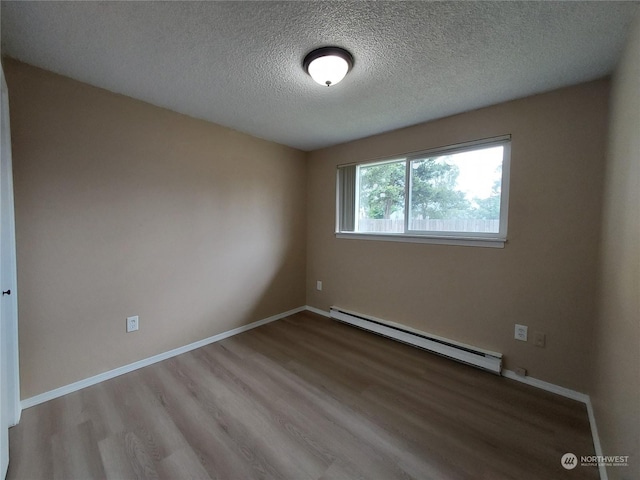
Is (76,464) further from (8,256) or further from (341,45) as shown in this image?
(341,45)

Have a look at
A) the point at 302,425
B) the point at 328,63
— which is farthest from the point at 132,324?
the point at 328,63

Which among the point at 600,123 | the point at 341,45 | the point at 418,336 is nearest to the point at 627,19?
the point at 600,123

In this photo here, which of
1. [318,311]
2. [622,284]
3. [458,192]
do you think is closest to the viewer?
[622,284]

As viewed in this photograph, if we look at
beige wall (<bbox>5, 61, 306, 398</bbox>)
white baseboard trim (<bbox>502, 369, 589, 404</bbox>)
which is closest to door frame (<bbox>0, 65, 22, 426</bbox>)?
beige wall (<bbox>5, 61, 306, 398</bbox>)

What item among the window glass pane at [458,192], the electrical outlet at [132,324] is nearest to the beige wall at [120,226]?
the electrical outlet at [132,324]

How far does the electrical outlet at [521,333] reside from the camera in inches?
80.5

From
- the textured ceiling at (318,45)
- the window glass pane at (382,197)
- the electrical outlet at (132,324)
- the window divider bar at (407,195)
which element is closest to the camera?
the textured ceiling at (318,45)

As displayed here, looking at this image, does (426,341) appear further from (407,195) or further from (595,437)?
(407,195)

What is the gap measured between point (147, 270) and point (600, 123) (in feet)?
12.0

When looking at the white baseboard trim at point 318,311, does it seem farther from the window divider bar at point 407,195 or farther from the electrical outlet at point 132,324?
the electrical outlet at point 132,324

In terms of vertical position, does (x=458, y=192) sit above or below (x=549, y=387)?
above

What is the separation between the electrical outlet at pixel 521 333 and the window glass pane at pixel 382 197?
1313 mm

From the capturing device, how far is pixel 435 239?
2490mm

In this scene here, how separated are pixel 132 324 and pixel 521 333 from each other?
129 inches
